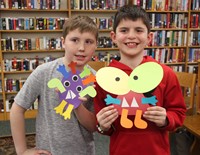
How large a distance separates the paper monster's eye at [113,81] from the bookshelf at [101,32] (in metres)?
3.07

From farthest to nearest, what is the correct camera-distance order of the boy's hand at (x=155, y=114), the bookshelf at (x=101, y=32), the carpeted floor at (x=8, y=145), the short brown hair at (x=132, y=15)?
the bookshelf at (x=101, y=32), the carpeted floor at (x=8, y=145), the short brown hair at (x=132, y=15), the boy's hand at (x=155, y=114)

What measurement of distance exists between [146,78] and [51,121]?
1.53ft

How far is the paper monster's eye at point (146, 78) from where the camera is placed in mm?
836

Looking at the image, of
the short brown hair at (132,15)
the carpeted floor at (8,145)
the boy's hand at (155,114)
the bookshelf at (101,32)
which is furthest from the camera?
the bookshelf at (101,32)

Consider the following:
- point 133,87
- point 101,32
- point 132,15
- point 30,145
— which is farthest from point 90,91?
point 101,32

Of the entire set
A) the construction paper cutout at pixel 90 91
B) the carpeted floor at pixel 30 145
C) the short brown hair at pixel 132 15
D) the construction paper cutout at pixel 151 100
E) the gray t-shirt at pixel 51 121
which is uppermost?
the short brown hair at pixel 132 15

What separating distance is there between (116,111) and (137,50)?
26 cm

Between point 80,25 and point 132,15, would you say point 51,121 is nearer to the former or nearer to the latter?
point 80,25

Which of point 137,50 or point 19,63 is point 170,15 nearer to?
point 19,63

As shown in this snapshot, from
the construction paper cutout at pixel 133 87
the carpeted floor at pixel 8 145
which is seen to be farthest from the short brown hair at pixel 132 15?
the carpeted floor at pixel 8 145

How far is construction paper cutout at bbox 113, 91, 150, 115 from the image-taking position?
2.77ft

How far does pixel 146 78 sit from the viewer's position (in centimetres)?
84

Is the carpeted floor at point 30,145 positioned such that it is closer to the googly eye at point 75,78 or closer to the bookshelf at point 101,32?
the bookshelf at point 101,32

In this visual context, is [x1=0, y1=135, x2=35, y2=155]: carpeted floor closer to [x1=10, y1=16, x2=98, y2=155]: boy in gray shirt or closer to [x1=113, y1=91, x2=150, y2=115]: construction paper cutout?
[x1=10, y1=16, x2=98, y2=155]: boy in gray shirt
